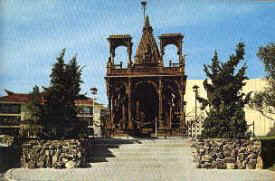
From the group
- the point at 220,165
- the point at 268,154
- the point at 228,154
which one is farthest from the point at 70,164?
the point at 268,154

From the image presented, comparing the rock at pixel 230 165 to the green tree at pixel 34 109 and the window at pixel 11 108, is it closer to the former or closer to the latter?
the green tree at pixel 34 109

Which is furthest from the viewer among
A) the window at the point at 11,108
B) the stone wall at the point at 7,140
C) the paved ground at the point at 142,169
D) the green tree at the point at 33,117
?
the window at the point at 11,108

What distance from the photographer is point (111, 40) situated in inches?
980

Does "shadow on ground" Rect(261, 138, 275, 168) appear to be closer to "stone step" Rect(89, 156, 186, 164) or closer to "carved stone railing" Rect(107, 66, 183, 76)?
"stone step" Rect(89, 156, 186, 164)

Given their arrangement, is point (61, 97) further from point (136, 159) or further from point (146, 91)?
point (146, 91)

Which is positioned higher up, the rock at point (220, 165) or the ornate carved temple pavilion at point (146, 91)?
the ornate carved temple pavilion at point (146, 91)

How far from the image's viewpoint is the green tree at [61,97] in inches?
656

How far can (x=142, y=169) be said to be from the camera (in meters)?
14.6

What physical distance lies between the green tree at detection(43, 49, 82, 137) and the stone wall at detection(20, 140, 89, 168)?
110cm

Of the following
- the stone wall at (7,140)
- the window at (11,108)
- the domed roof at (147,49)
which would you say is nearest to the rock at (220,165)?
the stone wall at (7,140)

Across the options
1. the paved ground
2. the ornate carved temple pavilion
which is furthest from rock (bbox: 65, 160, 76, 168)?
the ornate carved temple pavilion

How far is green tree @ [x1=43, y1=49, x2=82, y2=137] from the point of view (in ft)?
54.7

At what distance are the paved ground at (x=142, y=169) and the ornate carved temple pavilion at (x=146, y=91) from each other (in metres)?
5.51

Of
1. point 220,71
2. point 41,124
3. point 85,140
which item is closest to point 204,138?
point 220,71
